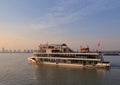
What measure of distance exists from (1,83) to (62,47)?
41.3 meters

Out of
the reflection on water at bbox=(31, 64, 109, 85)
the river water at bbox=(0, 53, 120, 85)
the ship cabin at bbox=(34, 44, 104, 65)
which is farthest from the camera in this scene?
the ship cabin at bbox=(34, 44, 104, 65)

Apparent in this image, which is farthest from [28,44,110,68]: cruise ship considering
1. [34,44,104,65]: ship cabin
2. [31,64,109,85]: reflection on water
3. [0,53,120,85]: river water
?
[31,64,109,85]: reflection on water

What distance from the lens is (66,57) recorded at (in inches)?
2953

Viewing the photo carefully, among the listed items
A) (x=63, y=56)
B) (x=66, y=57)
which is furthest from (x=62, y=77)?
(x=63, y=56)

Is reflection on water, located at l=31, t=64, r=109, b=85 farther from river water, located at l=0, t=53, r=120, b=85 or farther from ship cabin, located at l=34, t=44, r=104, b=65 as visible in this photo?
ship cabin, located at l=34, t=44, r=104, b=65

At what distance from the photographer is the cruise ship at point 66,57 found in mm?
66500

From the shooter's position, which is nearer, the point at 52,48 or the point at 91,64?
the point at 91,64

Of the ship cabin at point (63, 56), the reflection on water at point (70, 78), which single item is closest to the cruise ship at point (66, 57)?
the ship cabin at point (63, 56)

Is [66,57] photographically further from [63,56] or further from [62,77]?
[62,77]

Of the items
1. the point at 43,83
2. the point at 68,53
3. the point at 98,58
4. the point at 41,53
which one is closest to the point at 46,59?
the point at 41,53

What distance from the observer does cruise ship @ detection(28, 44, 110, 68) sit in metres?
66.5

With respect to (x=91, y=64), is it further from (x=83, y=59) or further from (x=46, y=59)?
(x=46, y=59)

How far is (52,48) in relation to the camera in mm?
82312

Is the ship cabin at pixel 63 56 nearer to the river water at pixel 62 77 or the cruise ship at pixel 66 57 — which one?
the cruise ship at pixel 66 57
